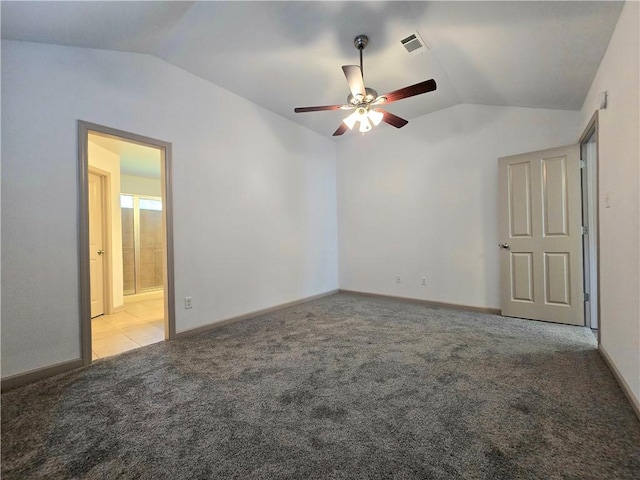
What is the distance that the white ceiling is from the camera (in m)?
2.04

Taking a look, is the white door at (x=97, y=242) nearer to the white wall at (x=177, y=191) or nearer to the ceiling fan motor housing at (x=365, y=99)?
the white wall at (x=177, y=191)

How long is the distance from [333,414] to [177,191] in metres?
2.66

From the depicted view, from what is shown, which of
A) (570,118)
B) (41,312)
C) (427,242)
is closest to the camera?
(41,312)

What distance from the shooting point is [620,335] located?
6.50 ft

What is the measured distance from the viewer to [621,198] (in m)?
1.93

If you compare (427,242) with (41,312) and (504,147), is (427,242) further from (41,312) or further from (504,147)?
(41,312)

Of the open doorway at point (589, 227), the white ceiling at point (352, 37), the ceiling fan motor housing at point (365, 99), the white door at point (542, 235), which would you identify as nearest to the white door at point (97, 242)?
the white ceiling at point (352, 37)

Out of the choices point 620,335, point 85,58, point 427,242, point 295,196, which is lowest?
point 620,335

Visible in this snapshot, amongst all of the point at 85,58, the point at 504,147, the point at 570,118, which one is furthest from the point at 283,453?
the point at 570,118

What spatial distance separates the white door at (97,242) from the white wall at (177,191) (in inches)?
78.0

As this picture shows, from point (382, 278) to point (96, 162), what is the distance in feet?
14.9

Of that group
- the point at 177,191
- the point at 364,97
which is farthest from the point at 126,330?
the point at 364,97

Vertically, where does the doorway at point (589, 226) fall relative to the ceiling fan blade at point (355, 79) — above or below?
below

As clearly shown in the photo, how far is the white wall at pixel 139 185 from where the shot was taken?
568cm
